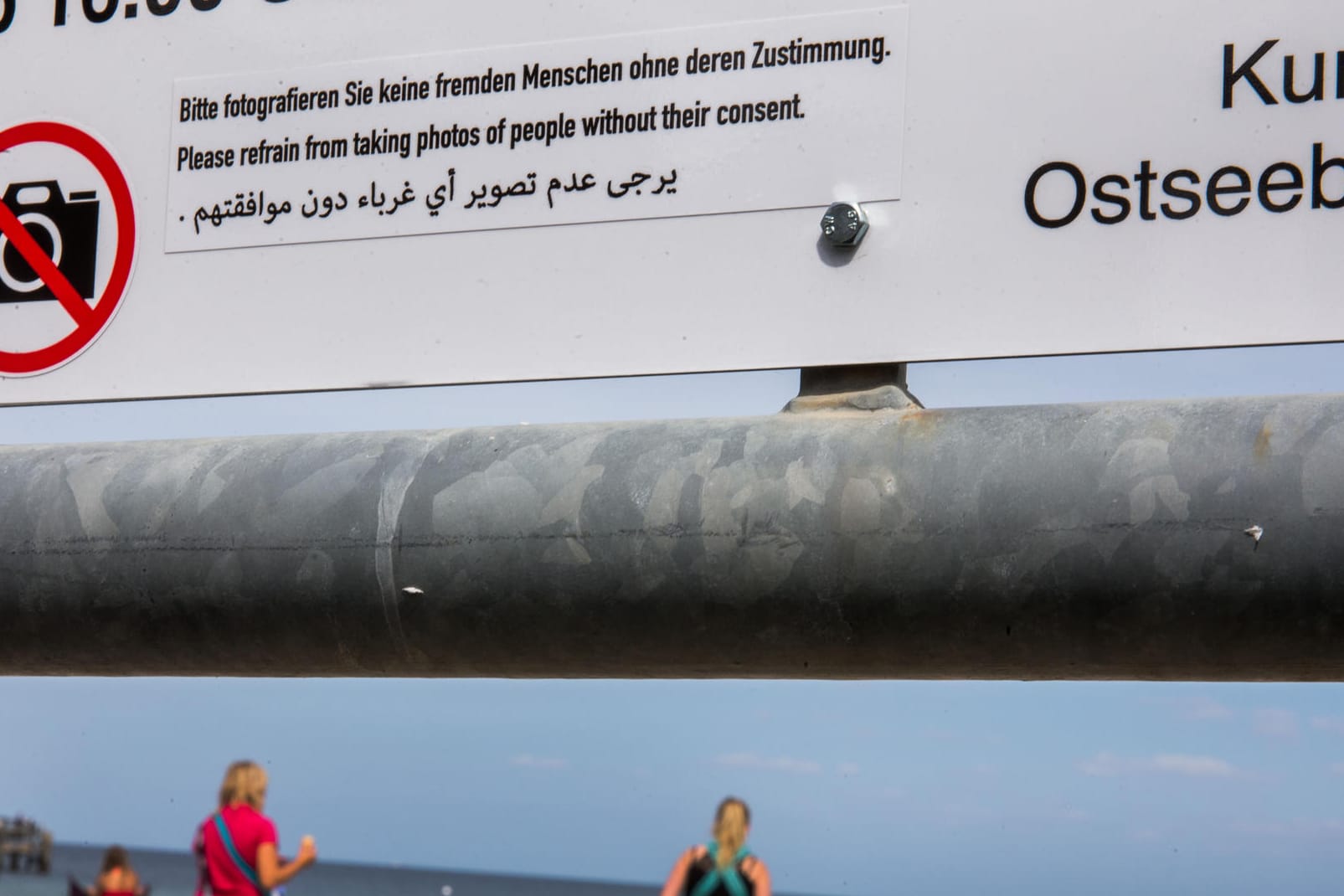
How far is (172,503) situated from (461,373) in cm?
58

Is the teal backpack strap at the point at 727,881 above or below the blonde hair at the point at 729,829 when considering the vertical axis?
below

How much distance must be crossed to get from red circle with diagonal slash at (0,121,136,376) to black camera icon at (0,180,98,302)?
1 centimetres

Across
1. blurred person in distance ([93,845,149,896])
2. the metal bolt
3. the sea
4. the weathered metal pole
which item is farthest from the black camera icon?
the sea

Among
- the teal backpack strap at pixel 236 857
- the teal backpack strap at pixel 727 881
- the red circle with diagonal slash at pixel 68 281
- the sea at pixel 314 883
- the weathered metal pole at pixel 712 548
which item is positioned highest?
the red circle with diagonal slash at pixel 68 281

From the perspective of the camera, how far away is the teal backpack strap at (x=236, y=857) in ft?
11.8

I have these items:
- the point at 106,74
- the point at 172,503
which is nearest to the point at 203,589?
the point at 172,503

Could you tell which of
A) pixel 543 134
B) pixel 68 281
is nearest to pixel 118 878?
pixel 68 281

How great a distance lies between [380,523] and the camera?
2.37 metres

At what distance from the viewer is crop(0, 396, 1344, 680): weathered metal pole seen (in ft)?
6.64

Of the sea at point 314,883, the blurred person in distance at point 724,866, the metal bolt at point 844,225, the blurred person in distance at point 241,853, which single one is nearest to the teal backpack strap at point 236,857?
the blurred person in distance at point 241,853

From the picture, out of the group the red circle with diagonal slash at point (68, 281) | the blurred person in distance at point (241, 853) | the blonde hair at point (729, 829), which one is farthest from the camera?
the blonde hair at point (729, 829)

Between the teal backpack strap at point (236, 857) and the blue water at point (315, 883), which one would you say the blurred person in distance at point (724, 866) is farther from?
the blue water at point (315, 883)

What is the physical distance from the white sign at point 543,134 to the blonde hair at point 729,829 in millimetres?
1649

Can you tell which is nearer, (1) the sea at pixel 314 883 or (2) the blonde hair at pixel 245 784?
(2) the blonde hair at pixel 245 784
